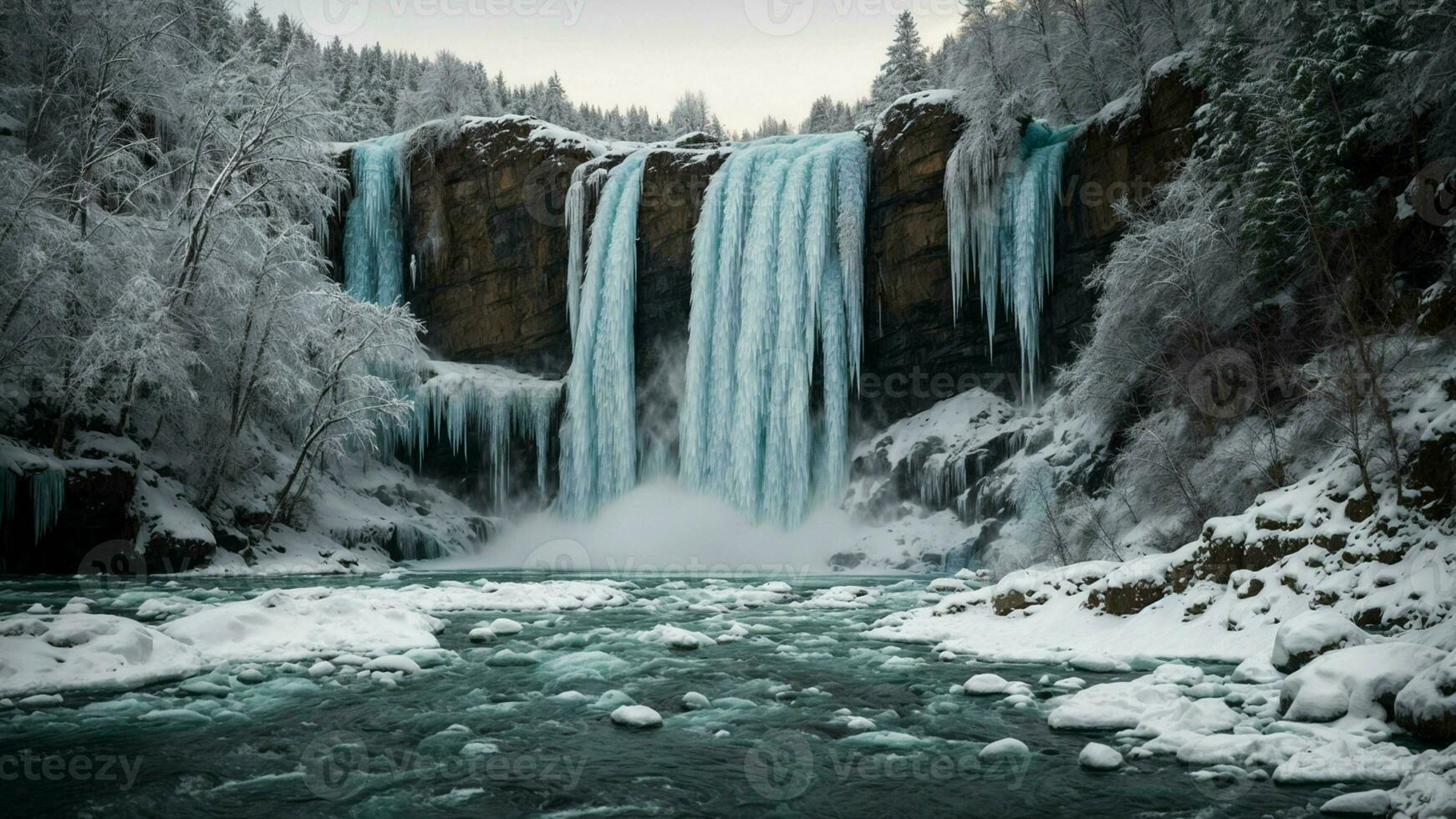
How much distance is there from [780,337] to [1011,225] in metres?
9.34

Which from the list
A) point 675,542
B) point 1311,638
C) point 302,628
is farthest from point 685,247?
point 1311,638

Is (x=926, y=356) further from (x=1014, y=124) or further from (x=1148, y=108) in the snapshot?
(x=1148, y=108)

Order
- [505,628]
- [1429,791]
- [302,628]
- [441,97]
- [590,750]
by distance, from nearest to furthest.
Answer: [1429,791] < [590,750] < [302,628] < [505,628] < [441,97]

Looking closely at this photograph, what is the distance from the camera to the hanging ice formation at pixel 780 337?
32.5 meters

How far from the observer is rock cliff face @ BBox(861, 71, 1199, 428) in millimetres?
29500

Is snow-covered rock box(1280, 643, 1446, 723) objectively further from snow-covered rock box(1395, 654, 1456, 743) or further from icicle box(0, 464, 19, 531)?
icicle box(0, 464, 19, 531)

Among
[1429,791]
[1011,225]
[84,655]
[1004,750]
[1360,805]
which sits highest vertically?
[1011,225]

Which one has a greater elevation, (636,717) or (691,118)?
(691,118)

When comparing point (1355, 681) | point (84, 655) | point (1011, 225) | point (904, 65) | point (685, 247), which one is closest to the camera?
point (1355, 681)

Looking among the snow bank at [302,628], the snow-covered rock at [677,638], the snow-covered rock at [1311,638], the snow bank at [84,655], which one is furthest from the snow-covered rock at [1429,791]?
the snow bank at [84,655]

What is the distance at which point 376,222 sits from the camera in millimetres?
39812

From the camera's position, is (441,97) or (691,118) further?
(691,118)

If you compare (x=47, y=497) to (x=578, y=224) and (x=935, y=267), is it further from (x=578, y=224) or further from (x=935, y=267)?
(x=935, y=267)

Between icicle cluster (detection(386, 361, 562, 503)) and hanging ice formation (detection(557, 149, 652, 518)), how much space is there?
1.69 m
